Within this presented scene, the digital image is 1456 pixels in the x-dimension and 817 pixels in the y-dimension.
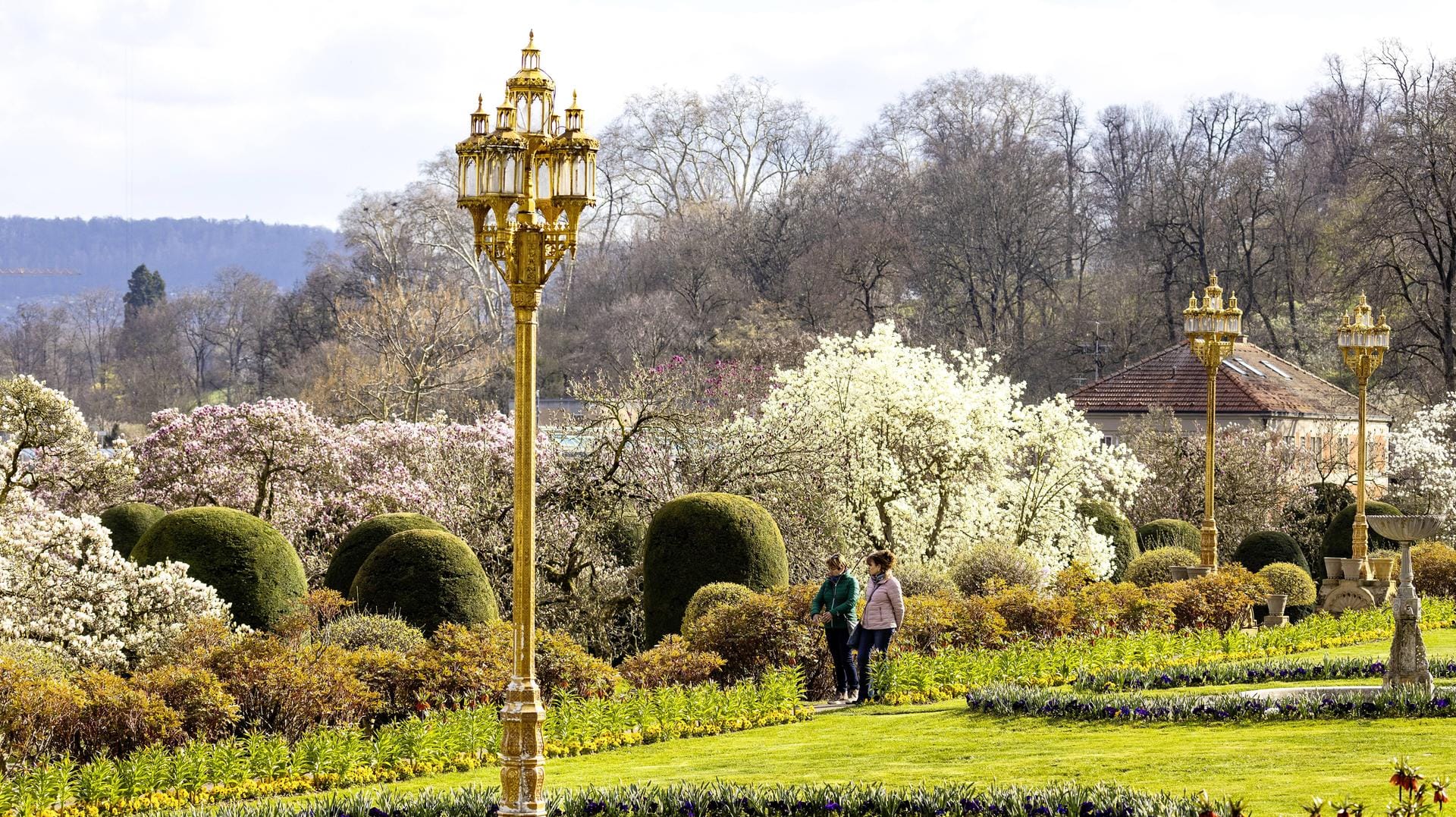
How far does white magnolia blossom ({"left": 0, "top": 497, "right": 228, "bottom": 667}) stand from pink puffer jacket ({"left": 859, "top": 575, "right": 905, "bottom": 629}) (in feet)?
20.7

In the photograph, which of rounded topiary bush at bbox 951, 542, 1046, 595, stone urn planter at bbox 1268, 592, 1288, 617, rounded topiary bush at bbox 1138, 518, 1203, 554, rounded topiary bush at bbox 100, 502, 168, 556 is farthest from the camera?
rounded topiary bush at bbox 1138, 518, 1203, 554

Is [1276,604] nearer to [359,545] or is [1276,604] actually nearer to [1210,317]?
[1210,317]

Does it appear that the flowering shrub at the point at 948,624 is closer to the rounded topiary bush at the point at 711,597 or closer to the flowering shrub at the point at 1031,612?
the flowering shrub at the point at 1031,612

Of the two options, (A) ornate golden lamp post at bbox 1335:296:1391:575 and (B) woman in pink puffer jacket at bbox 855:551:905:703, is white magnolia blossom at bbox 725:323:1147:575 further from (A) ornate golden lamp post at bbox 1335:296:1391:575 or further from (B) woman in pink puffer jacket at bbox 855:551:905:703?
(B) woman in pink puffer jacket at bbox 855:551:905:703

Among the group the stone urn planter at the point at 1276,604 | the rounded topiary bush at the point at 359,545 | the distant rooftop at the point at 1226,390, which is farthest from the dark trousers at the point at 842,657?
the distant rooftop at the point at 1226,390

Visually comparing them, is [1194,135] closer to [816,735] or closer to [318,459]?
[318,459]

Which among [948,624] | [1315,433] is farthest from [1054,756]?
[1315,433]

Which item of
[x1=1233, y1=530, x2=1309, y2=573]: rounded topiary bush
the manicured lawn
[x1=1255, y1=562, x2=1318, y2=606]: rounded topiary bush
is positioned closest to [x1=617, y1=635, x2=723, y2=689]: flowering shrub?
the manicured lawn

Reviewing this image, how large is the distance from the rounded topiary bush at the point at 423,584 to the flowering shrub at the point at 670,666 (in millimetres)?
1953

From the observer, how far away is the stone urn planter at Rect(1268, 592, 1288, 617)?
71.8ft

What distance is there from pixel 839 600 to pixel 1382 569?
45.3 feet

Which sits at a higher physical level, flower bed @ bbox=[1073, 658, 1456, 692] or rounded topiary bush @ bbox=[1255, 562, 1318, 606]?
rounded topiary bush @ bbox=[1255, 562, 1318, 606]

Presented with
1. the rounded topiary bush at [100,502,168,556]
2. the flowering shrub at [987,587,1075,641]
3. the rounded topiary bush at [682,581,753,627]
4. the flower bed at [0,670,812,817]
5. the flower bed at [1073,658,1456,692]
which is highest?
the rounded topiary bush at [100,502,168,556]

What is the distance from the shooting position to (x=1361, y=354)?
24156 millimetres
